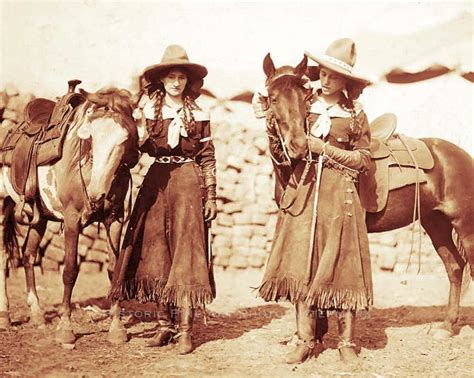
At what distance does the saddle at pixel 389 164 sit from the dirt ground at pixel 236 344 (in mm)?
1395

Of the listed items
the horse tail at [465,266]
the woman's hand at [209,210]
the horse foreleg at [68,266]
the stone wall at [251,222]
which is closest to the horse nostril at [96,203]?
the horse foreleg at [68,266]

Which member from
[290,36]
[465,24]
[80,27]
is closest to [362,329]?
[465,24]

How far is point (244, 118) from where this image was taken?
1188 centimetres

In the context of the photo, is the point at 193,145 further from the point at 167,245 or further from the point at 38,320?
the point at 38,320

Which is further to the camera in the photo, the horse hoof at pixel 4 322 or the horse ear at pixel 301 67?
the horse hoof at pixel 4 322

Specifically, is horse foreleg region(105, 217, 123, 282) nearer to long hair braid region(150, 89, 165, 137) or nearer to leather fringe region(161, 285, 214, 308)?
leather fringe region(161, 285, 214, 308)

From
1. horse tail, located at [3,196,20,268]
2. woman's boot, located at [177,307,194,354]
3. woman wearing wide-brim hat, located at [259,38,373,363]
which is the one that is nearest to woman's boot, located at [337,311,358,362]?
woman wearing wide-brim hat, located at [259,38,373,363]

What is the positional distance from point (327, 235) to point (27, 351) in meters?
2.72

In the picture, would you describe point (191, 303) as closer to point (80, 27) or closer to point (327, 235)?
point (327, 235)

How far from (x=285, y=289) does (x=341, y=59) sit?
1.83 metres

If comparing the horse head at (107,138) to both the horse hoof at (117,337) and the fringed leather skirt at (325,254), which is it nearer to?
the horse hoof at (117,337)

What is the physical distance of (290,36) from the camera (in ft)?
54.9

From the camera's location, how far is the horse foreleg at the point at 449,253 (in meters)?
6.20

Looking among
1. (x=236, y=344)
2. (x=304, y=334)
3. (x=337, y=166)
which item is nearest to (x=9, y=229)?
(x=236, y=344)
